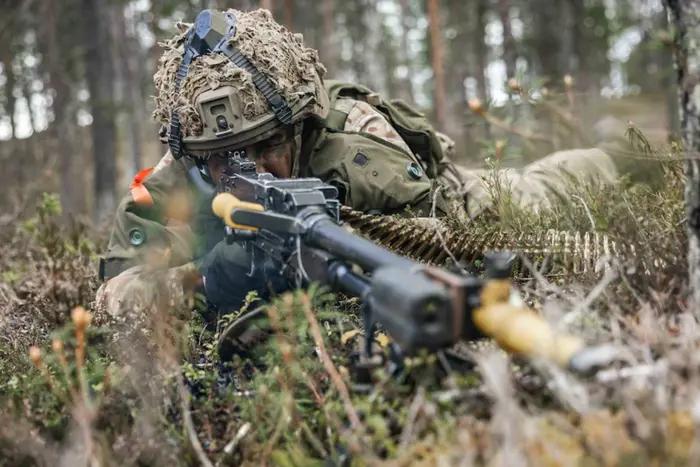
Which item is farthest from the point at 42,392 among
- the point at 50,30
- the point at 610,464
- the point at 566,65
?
the point at 566,65

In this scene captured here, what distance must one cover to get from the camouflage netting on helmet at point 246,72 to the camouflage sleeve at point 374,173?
25 cm

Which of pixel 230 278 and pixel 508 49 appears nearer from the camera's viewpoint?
pixel 230 278

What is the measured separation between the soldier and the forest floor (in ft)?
1.88

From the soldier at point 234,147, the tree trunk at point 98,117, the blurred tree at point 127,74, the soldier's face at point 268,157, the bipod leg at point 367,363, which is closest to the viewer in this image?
the bipod leg at point 367,363

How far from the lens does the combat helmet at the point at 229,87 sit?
3.29 meters

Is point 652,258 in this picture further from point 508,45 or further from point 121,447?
point 508,45

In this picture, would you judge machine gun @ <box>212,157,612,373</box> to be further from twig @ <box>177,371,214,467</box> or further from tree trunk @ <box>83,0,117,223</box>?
tree trunk @ <box>83,0,117,223</box>

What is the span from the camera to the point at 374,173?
3.62 metres

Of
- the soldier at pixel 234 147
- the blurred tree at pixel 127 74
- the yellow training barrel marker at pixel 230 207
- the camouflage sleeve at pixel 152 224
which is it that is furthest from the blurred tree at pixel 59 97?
the yellow training barrel marker at pixel 230 207

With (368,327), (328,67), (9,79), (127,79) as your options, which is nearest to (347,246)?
(368,327)

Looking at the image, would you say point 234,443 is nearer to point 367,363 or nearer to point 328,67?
point 367,363

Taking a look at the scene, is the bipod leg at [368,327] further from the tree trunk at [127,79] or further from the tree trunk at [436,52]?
the tree trunk at [127,79]

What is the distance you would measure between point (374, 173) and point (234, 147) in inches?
29.6

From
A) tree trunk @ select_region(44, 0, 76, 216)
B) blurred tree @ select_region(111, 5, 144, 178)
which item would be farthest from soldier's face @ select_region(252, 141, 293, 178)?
blurred tree @ select_region(111, 5, 144, 178)
